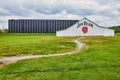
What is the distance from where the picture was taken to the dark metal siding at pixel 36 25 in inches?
5782

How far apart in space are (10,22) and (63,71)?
439 feet

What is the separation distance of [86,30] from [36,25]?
1855 inches

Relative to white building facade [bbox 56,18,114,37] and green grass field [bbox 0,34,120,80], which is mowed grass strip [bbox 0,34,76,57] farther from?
white building facade [bbox 56,18,114,37]

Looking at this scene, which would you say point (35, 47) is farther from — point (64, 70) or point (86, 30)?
point (86, 30)

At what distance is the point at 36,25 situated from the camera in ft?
490

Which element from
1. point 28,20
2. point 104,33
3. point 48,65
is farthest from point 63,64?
point 28,20

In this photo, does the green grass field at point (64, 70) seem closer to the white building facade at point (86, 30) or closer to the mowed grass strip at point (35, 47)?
the mowed grass strip at point (35, 47)

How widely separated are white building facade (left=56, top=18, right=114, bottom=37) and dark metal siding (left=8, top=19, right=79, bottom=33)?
36.4 metres

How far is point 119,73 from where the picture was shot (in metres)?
22.4

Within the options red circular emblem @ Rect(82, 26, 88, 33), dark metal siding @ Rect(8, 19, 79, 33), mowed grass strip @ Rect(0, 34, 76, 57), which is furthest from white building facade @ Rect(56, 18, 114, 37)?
mowed grass strip @ Rect(0, 34, 76, 57)

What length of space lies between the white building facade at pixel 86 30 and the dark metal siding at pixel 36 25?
36.4 metres

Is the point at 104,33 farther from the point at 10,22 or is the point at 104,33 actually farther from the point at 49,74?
the point at 49,74

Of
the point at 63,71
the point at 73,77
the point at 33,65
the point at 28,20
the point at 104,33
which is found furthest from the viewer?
the point at 28,20

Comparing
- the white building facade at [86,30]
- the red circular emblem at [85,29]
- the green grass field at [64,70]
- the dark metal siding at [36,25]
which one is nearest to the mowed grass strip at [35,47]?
the green grass field at [64,70]
